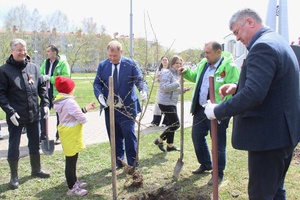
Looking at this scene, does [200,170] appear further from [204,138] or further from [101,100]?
[101,100]

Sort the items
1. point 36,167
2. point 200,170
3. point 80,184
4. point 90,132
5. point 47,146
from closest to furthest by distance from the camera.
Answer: point 80,184, point 36,167, point 200,170, point 47,146, point 90,132

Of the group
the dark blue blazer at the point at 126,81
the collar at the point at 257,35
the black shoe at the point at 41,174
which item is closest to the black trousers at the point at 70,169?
the black shoe at the point at 41,174

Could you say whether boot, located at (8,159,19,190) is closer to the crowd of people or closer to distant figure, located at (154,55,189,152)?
the crowd of people

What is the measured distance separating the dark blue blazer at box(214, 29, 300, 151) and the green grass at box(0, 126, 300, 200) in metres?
1.47

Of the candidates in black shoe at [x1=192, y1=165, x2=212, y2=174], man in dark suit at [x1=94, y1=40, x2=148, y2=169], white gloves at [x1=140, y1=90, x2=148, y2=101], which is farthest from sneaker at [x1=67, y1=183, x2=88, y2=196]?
black shoe at [x1=192, y1=165, x2=212, y2=174]

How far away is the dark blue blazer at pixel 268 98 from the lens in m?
2.13

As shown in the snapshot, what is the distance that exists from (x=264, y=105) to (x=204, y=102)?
1719 mm

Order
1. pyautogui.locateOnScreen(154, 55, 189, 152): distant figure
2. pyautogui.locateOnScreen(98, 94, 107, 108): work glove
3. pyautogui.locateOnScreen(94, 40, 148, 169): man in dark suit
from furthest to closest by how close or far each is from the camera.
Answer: pyautogui.locateOnScreen(154, 55, 189, 152): distant figure, pyautogui.locateOnScreen(94, 40, 148, 169): man in dark suit, pyautogui.locateOnScreen(98, 94, 107, 108): work glove

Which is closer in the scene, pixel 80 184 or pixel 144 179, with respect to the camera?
pixel 80 184

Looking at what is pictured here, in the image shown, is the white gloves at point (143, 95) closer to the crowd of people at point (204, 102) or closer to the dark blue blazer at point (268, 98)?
the crowd of people at point (204, 102)

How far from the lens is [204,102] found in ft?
13.1

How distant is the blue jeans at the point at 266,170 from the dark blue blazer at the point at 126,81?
2.19m

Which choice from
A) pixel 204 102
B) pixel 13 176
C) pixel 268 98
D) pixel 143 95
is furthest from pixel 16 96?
pixel 268 98

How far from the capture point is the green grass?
11.9ft
